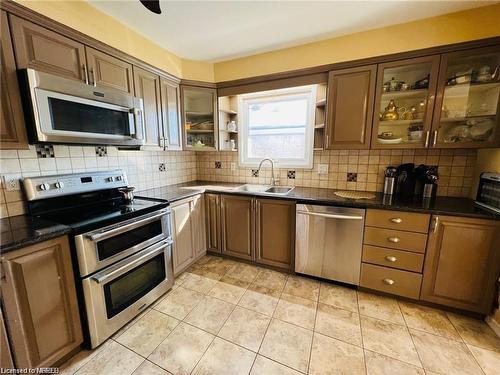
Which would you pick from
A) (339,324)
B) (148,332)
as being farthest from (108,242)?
(339,324)

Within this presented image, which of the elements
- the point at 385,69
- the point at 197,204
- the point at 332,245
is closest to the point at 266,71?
the point at 385,69

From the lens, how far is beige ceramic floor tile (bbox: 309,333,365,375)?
1.29 m

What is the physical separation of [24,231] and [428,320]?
290 cm

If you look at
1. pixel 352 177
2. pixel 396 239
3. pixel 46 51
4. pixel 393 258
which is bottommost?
pixel 393 258

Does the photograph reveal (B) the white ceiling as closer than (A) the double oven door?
Answer: No

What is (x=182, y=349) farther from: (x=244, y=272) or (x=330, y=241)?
(x=330, y=241)

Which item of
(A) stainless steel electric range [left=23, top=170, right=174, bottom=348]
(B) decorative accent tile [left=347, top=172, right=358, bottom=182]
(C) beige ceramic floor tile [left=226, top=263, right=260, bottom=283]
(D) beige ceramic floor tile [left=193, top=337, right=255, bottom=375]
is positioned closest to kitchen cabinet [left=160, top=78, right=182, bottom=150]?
(A) stainless steel electric range [left=23, top=170, right=174, bottom=348]

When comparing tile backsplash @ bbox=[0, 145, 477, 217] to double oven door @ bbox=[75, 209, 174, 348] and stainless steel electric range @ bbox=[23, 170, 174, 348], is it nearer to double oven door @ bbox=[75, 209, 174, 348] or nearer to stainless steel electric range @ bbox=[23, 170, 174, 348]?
stainless steel electric range @ bbox=[23, 170, 174, 348]

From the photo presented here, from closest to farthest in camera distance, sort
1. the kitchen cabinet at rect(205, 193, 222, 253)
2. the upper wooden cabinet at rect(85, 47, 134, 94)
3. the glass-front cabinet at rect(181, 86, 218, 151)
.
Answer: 1. the upper wooden cabinet at rect(85, 47, 134, 94)
2. the kitchen cabinet at rect(205, 193, 222, 253)
3. the glass-front cabinet at rect(181, 86, 218, 151)

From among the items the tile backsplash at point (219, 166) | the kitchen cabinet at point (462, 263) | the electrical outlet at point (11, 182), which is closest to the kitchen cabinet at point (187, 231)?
the tile backsplash at point (219, 166)

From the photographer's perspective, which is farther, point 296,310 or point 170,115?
point 170,115

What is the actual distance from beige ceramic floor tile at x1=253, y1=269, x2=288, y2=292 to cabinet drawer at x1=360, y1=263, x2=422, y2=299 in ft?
2.52

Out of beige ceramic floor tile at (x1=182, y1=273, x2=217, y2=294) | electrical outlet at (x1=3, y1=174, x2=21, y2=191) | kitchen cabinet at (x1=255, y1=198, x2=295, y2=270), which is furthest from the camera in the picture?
kitchen cabinet at (x1=255, y1=198, x2=295, y2=270)

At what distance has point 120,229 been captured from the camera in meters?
1.48
